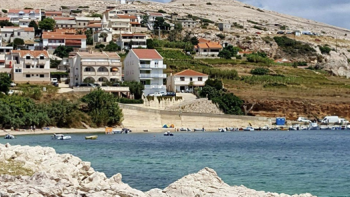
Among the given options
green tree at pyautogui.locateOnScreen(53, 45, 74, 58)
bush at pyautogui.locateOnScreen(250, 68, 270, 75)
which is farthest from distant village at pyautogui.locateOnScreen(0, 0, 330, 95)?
bush at pyautogui.locateOnScreen(250, 68, 270, 75)

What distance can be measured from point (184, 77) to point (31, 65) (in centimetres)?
2029

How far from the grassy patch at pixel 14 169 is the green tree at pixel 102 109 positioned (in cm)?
4844

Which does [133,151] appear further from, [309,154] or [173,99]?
[173,99]

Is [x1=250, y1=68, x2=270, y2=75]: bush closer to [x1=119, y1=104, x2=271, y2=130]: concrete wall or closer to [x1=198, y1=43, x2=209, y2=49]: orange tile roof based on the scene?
[x1=198, y1=43, x2=209, y2=49]: orange tile roof

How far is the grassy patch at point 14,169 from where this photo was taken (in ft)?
73.6

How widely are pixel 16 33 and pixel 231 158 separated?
71.9 meters

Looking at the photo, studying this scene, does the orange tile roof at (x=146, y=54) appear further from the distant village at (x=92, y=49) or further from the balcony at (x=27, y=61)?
the balcony at (x=27, y=61)

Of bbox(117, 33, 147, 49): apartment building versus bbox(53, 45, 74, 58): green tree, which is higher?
bbox(117, 33, 147, 49): apartment building

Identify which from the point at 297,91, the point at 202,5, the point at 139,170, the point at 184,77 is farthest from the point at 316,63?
the point at 139,170

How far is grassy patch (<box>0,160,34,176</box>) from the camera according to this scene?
2244 cm

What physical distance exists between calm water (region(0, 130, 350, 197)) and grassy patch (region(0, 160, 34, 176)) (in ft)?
24.3

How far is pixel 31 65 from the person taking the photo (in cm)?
8681

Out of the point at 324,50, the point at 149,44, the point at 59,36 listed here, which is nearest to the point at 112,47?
the point at 149,44

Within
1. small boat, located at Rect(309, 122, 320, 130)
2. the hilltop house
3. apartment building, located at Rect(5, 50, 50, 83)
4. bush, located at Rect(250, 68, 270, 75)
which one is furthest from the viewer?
the hilltop house
